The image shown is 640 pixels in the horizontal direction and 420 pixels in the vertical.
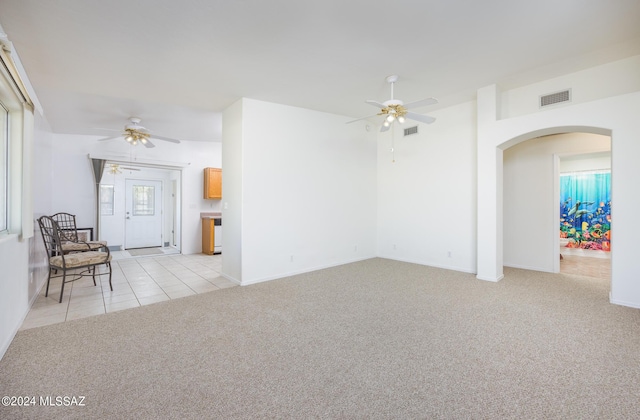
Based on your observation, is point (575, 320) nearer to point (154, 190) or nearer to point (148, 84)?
point (148, 84)

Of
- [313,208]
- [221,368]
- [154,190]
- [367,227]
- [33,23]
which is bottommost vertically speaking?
[221,368]

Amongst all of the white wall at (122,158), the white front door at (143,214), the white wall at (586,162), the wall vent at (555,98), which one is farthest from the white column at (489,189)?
the white front door at (143,214)

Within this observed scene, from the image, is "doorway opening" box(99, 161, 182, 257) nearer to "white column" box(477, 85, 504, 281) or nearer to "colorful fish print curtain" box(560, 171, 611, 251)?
"white column" box(477, 85, 504, 281)

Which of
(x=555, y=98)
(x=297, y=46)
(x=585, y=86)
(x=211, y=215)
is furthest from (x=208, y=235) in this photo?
(x=585, y=86)

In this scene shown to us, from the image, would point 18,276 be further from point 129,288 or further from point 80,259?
point 129,288

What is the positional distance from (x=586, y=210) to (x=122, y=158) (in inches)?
461

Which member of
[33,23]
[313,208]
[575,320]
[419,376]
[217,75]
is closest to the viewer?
[419,376]

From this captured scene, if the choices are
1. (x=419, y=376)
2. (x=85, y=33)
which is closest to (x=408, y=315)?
(x=419, y=376)

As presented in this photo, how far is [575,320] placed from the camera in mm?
2945

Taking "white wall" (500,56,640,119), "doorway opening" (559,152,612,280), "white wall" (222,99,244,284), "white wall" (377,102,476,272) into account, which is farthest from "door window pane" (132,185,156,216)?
"doorway opening" (559,152,612,280)

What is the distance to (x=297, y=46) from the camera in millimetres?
3059

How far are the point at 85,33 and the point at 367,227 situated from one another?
5.24 metres

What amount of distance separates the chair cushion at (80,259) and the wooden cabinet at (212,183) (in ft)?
11.6

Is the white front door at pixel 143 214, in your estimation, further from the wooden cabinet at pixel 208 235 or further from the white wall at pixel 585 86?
the white wall at pixel 585 86
